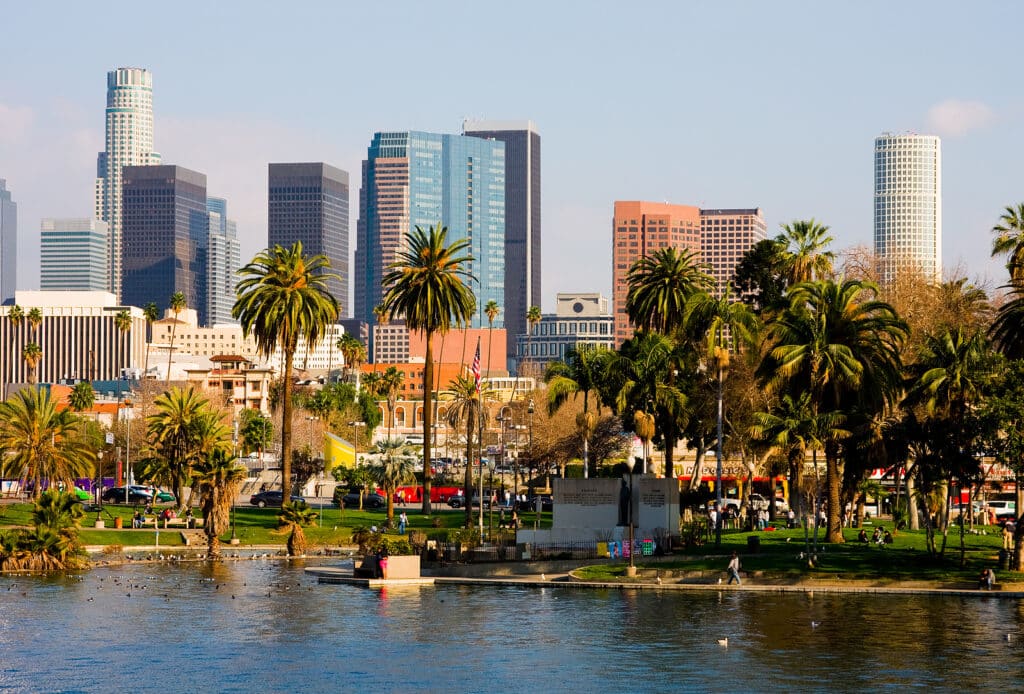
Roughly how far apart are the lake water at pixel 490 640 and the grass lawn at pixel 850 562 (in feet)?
11.7

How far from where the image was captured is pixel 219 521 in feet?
289

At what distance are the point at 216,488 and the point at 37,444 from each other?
1614 cm

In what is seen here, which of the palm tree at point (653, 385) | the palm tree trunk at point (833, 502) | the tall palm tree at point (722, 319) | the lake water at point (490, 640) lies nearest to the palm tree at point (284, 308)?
the palm tree at point (653, 385)

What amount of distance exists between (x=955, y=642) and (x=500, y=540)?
110 feet

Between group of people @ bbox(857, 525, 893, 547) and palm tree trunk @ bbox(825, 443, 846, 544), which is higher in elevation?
palm tree trunk @ bbox(825, 443, 846, 544)

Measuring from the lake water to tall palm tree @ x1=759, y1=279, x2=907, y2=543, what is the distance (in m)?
16.8

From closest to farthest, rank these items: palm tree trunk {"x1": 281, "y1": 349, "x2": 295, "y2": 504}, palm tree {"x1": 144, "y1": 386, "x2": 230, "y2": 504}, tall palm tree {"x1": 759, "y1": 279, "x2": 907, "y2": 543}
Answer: tall palm tree {"x1": 759, "y1": 279, "x2": 907, "y2": 543} < palm tree trunk {"x1": 281, "y1": 349, "x2": 295, "y2": 504} < palm tree {"x1": 144, "y1": 386, "x2": 230, "y2": 504}

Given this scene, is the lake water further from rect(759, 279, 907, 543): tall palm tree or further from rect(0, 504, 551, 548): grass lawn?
rect(0, 504, 551, 548): grass lawn

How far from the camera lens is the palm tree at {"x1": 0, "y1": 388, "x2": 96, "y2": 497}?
312ft

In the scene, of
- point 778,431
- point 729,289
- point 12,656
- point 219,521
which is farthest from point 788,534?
point 12,656

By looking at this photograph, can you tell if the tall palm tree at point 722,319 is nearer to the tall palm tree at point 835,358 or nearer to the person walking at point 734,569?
the tall palm tree at point 835,358

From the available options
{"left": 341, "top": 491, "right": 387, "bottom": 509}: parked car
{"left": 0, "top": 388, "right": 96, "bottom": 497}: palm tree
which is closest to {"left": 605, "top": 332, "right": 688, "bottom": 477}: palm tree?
{"left": 341, "top": 491, "right": 387, "bottom": 509}: parked car

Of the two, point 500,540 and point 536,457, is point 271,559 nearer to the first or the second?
→ point 500,540

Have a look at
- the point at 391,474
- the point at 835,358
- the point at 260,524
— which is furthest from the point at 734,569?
the point at 260,524
